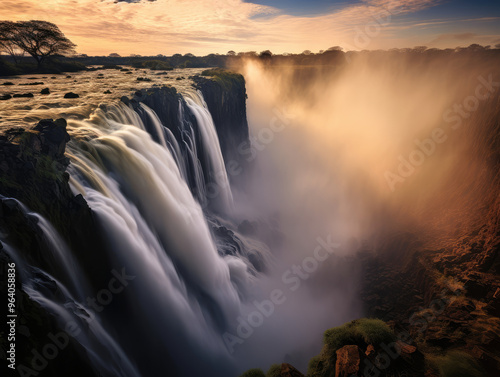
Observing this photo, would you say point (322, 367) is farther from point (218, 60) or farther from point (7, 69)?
point (218, 60)

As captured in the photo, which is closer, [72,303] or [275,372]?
[72,303]

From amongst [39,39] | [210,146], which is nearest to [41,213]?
[210,146]

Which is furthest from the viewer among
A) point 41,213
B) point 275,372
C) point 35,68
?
point 35,68

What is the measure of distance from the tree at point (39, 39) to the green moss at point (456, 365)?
193ft

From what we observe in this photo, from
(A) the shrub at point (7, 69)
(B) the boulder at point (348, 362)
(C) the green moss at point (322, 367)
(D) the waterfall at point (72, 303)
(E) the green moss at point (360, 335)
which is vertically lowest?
(C) the green moss at point (322, 367)

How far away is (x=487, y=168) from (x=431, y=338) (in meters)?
24.0

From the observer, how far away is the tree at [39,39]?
39188 mm

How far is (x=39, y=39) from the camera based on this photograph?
40719 mm

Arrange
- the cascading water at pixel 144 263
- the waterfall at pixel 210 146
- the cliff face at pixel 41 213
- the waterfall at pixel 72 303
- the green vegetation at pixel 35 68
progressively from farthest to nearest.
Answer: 1. the green vegetation at pixel 35 68
2. the waterfall at pixel 210 146
3. the cascading water at pixel 144 263
4. the waterfall at pixel 72 303
5. the cliff face at pixel 41 213

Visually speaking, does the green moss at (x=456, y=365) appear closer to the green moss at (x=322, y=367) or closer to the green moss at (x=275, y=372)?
the green moss at (x=322, y=367)

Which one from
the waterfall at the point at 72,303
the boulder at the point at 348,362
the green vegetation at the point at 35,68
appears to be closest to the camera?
the waterfall at the point at 72,303

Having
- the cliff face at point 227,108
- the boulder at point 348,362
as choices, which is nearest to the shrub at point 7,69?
the cliff face at point 227,108

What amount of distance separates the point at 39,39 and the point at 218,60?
76.8 meters

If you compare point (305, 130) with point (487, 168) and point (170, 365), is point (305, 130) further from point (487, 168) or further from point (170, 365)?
point (170, 365)
